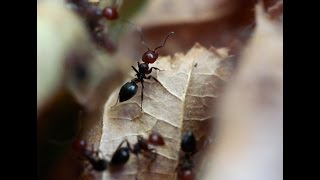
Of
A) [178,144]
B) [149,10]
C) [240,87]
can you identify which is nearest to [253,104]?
[240,87]

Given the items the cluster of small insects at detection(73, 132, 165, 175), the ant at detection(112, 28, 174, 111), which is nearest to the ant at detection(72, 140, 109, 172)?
the cluster of small insects at detection(73, 132, 165, 175)

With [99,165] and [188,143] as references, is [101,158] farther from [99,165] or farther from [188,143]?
[188,143]

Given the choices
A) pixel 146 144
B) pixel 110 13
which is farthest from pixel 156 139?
pixel 110 13

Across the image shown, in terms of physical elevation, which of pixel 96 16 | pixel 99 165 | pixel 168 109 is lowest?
pixel 99 165

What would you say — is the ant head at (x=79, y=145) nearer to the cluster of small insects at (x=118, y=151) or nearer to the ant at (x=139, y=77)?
the cluster of small insects at (x=118, y=151)

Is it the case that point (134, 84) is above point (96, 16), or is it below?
below

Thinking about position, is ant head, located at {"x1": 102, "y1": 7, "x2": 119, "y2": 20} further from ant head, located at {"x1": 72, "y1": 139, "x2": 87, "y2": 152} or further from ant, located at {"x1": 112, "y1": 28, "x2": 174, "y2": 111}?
ant head, located at {"x1": 72, "y1": 139, "x2": 87, "y2": 152}

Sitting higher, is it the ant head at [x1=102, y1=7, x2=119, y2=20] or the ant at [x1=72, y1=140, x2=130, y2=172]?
the ant head at [x1=102, y1=7, x2=119, y2=20]
